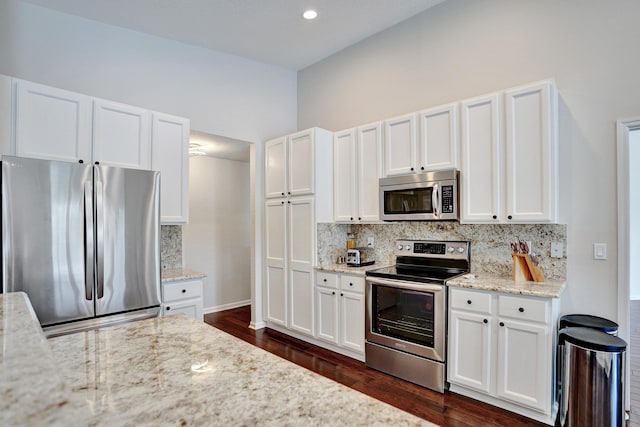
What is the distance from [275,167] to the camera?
4160mm

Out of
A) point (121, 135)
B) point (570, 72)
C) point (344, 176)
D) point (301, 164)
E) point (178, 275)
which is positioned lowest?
point (178, 275)

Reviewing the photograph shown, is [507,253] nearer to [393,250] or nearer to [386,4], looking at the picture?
[393,250]

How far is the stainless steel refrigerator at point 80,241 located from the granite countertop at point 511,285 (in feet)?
8.13

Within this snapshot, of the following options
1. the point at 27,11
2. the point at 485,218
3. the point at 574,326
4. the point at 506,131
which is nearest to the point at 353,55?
the point at 506,131

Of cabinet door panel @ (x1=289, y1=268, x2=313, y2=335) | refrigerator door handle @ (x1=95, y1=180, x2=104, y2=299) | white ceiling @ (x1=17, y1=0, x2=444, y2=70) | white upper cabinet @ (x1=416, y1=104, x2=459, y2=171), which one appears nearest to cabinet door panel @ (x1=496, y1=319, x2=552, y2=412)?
white upper cabinet @ (x1=416, y1=104, x2=459, y2=171)

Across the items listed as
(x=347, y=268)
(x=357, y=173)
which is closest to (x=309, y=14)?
(x=357, y=173)

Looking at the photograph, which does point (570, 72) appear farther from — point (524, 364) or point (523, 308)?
point (524, 364)

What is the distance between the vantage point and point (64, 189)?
235 centimetres

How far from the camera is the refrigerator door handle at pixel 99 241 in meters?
2.46

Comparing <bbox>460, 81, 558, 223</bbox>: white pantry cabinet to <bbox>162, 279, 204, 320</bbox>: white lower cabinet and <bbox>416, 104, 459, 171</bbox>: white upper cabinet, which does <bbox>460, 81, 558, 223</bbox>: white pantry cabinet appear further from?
<bbox>162, 279, 204, 320</bbox>: white lower cabinet

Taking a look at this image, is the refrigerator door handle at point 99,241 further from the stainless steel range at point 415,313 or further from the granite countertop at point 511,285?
the granite countertop at point 511,285

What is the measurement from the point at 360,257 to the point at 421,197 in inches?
43.3

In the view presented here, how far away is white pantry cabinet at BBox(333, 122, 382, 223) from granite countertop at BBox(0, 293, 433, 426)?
8.21 ft

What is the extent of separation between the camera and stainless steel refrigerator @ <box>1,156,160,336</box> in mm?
2189
